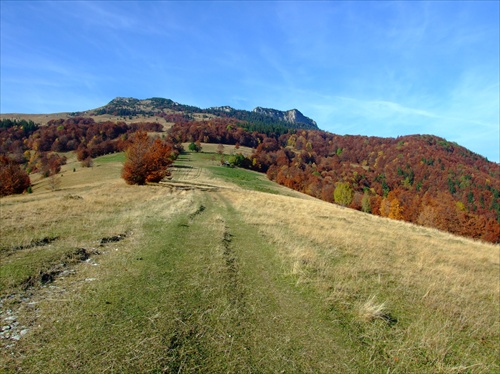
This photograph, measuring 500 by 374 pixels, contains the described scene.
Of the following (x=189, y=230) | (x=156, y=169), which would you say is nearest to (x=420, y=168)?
(x=156, y=169)

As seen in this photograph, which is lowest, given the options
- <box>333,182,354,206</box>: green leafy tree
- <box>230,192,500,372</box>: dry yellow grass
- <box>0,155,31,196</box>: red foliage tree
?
<box>333,182,354,206</box>: green leafy tree

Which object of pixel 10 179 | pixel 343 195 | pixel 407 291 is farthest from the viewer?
pixel 343 195

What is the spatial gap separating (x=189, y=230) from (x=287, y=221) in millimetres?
9330

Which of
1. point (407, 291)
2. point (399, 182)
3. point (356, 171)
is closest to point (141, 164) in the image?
point (407, 291)

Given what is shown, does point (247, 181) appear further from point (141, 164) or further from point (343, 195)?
point (343, 195)

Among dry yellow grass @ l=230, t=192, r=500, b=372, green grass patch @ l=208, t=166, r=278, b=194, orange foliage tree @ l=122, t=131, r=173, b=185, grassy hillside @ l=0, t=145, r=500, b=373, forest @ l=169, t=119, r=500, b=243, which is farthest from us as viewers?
forest @ l=169, t=119, r=500, b=243

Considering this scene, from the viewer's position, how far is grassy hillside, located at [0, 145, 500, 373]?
553 centimetres

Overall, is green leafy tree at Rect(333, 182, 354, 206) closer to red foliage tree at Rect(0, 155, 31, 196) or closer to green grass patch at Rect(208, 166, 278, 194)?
green grass patch at Rect(208, 166, 278, 194)

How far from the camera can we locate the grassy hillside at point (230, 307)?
5.53 metres

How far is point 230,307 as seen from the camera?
7.55m

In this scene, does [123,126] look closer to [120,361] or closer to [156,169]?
[156,169]

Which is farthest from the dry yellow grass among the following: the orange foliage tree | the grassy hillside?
the orange foliage tree

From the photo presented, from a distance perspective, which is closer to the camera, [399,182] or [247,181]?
[247,181]

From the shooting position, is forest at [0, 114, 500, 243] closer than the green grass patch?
No
